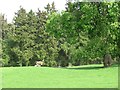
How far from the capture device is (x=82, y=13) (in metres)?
25.1

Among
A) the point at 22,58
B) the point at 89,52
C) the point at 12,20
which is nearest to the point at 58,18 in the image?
the point at 89,52

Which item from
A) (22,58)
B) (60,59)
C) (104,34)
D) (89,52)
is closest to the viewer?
(104,34)

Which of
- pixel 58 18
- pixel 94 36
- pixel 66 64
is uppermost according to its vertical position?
pixel 58 18

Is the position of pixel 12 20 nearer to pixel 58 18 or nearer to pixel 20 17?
pixel 20 17

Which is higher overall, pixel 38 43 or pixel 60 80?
pixel 38 43

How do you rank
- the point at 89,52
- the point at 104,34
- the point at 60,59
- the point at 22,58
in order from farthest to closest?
the point at 60,59
the point at 22,58
the point at 89,52
the point at 104,34

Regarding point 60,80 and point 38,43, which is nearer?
point 60,80

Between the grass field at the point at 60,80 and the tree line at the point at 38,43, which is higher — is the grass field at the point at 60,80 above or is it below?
below

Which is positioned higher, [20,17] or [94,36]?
[20,17]

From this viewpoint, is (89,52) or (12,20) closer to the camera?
(89,52)

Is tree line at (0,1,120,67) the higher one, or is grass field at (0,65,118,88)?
tree line at (0,1,120,67)

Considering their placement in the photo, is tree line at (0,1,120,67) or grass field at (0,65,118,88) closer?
grass field at (0,65,118,88)

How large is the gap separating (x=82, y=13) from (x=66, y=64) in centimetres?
2244

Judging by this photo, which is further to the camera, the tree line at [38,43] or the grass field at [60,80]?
the tree line at [38,43]
